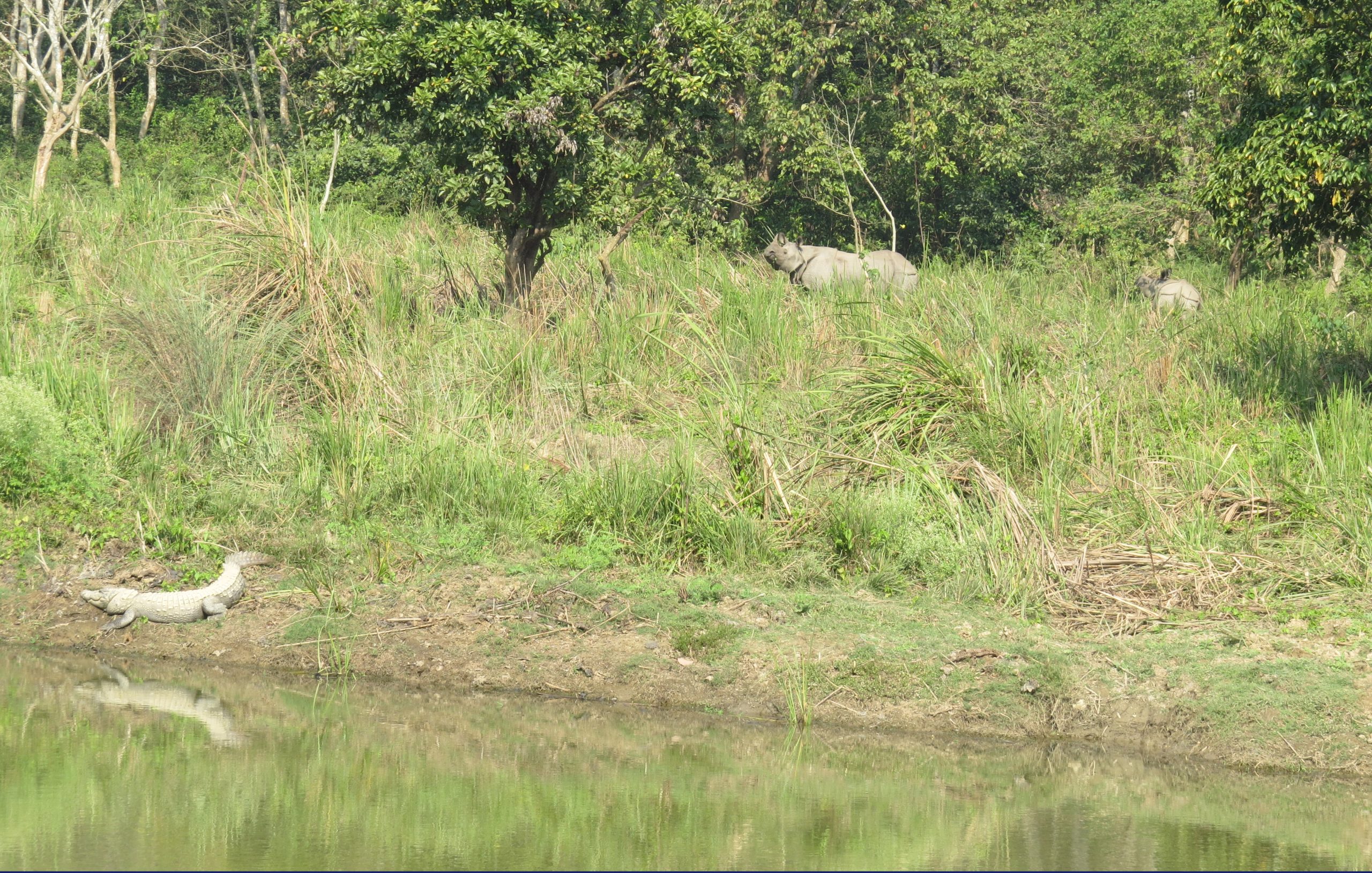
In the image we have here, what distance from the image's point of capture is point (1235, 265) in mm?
13289

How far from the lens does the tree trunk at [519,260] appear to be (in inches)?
412

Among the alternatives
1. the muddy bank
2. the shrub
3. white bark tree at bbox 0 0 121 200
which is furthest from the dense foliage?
the muddy bank

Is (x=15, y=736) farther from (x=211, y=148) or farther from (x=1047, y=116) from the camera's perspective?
(x=211, y=148)

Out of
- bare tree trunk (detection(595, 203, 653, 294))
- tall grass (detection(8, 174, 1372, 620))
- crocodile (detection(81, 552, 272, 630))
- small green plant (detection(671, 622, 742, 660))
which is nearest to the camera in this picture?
small green plant (detection(671, 622, 742, 660))

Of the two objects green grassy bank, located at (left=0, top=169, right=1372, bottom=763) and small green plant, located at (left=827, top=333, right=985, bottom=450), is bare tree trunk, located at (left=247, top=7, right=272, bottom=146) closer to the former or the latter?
green grassy bank, located at (left=0, top=169, right=1372, bottom=763)

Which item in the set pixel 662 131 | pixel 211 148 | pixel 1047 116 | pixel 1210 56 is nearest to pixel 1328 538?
pixel 662 131

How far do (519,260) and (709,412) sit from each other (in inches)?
116

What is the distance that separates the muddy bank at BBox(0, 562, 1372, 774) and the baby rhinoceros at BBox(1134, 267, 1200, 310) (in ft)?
18.6

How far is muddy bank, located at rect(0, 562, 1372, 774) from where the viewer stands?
234 inches

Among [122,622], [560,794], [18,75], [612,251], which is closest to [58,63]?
[18,75]

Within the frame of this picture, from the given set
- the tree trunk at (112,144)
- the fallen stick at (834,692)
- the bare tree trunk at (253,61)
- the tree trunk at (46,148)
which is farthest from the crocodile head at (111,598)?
the bare tree trunk at (253,61)

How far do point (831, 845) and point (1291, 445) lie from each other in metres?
4.90

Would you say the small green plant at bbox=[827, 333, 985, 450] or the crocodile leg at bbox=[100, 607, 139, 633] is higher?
the small green plant at bbox=[827, 333, 985, 450]

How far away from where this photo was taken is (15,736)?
18.2 ft
